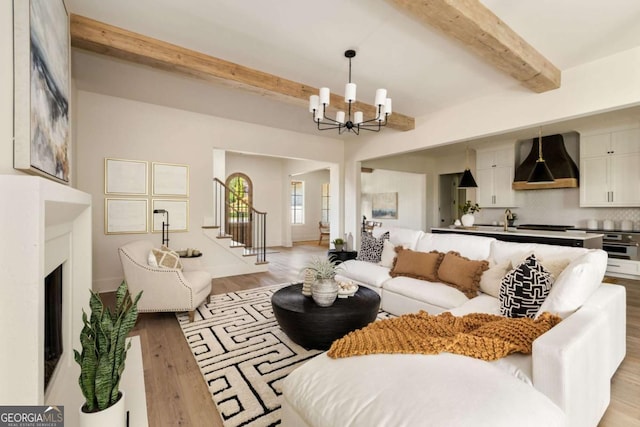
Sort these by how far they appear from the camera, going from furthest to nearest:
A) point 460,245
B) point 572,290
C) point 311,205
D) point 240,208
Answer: point 311,205 → point 240,208 → point 460,245 → point 572,290

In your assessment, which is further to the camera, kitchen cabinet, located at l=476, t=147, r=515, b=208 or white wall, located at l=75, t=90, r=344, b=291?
kitchen cabinet, located at l=476, t=147, r=515, b=208

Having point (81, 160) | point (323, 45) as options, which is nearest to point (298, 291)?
point (323, 45)

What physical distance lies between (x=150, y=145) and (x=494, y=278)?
4.93 m

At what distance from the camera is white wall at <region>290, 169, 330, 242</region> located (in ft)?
33.5

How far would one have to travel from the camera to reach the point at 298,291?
2.87 meters

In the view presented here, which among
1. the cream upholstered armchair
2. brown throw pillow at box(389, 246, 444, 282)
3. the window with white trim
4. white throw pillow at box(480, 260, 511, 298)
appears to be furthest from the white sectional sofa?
the window with white trim

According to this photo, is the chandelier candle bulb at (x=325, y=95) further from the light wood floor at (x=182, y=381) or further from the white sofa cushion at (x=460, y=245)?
the light wood floor at (x=182, y=381)

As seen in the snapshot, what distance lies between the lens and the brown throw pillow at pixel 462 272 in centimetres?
274

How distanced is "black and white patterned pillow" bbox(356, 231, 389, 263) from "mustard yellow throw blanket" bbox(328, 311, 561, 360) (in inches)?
85.8

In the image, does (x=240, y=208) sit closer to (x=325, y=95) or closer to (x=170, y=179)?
(x=170, y=179)

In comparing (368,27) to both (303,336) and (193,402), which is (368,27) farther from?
(193,402)

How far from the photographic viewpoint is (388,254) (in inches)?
148

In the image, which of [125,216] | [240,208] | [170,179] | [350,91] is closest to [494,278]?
[350,91]

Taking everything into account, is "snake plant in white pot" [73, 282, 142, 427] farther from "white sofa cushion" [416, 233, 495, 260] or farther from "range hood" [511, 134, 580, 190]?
"range hood" [511, 134, 580, 190]
